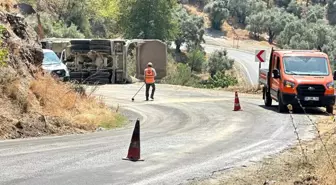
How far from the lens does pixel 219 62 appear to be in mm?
80750

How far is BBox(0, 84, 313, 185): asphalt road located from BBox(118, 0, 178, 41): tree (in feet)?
183

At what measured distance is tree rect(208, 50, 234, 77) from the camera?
3155 inches

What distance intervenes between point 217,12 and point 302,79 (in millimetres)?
100763

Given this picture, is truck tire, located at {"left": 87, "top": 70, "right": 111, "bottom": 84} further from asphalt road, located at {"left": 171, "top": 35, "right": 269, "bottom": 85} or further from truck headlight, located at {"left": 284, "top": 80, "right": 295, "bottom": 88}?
asphalt road, located at {"left": 171, "top": 35, "right": 269, "bottom": 85}

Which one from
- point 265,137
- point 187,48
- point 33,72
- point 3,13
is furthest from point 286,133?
point 187,48

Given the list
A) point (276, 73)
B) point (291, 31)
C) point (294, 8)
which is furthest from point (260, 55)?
point (294, 8)

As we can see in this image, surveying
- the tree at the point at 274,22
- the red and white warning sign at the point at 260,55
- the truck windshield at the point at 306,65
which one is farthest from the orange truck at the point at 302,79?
the tree at the point at 274,22

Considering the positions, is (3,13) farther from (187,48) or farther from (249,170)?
(187,48)

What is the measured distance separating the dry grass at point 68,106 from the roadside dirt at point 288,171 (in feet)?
22.2

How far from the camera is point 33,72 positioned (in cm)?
1980

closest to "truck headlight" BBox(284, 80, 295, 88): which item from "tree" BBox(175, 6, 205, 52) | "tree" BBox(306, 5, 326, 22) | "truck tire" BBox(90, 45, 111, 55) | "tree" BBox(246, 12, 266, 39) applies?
"truck tire" BBox(90, 45, 111, 55)

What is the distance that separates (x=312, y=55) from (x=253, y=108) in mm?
3118

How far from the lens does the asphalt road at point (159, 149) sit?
33.0 ft

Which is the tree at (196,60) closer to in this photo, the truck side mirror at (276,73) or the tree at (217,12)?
the tree at (217,12)
